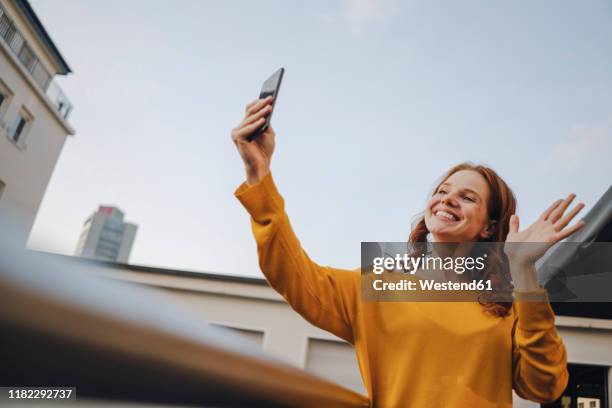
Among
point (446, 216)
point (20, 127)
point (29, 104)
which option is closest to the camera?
point (446, 216)

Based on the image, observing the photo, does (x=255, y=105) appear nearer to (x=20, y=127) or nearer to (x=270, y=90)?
(x=270, y=90)

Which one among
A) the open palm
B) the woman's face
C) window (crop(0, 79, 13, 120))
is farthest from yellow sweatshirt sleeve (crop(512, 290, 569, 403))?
window (crop(0, 79, 13, 120))

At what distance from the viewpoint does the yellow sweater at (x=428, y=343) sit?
1099 mm

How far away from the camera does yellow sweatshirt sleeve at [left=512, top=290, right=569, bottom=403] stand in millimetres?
1118

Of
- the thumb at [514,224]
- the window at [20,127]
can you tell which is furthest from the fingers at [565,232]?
the window at [20,127]

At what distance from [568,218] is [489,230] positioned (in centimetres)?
39

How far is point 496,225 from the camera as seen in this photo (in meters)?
1.58

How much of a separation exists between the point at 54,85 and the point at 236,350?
35220 mm

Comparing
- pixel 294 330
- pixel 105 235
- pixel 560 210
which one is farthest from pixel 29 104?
pixel 105 235

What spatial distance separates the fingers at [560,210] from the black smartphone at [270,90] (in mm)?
822

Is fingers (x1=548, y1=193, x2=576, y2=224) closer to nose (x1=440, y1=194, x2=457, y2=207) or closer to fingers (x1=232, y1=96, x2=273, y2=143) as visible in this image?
nose (x1=440, y1=194, x2=457, y2=207)

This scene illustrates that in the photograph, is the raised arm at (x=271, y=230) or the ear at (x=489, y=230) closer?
the raised arm at (x=271, y=230)

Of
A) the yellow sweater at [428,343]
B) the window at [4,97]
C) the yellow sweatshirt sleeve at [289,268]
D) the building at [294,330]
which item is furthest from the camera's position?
the window at [4,97]

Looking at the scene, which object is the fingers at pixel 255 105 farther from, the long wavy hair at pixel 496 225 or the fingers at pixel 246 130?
the long wavy hair at pixel 496 225
